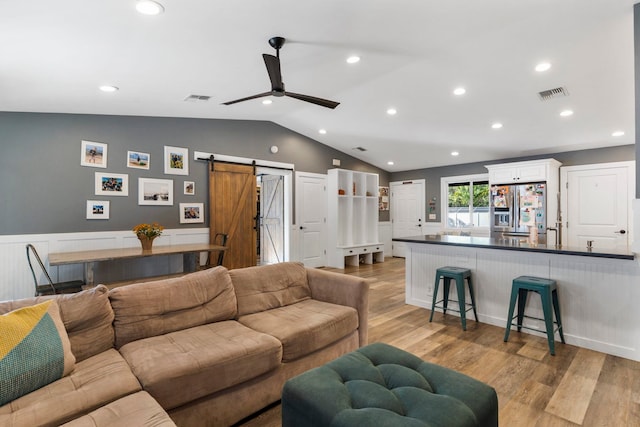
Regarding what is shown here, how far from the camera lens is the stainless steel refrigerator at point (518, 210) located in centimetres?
562

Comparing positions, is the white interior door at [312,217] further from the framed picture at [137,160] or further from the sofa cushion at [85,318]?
→ the sofa cushion at [85,318]

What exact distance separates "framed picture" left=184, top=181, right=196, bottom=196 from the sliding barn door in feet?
0.90

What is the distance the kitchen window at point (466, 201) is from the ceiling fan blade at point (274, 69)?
589 centimetres

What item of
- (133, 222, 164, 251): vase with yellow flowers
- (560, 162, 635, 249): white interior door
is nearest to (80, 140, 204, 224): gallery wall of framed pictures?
(133, 222, 164, 251): vase with yellow flowers

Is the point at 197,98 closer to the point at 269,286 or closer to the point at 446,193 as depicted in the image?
the point at 269,286

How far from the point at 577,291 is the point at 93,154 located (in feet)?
19.5

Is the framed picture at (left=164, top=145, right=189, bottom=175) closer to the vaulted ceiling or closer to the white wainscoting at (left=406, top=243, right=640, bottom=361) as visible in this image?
the vaulted ceiling

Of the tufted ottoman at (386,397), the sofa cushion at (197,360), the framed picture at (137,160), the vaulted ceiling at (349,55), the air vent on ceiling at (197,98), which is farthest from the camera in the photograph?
the framed picture at (137,160)

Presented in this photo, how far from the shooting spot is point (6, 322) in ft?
4.68

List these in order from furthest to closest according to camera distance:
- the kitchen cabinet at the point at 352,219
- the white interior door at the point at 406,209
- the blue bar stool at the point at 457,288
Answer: the white interior door at the point at 406,209 < the kitchen cabinet at the point at 352,219 < the blue bar stool at the point at 457,288

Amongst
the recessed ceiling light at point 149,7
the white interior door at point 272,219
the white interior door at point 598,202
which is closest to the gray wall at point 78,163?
the white interior door at point 272,219

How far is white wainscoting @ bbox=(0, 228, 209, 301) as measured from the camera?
378cm

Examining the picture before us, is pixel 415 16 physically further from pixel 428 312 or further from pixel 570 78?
pixel 428 312

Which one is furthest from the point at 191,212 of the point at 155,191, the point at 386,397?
the point at 386,397
